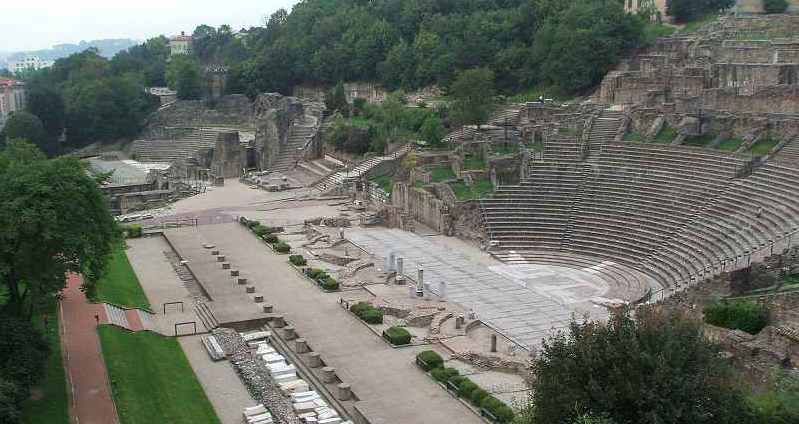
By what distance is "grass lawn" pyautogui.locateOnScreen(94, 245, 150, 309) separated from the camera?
3784 centimetres

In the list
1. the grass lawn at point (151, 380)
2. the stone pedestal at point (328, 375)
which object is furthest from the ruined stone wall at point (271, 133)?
the stone pedestal at point (328, 375)

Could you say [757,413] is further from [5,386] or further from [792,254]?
[5,386]

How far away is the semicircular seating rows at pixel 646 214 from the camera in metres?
36.5

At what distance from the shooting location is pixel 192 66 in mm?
99438

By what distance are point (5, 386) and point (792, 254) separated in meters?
25.3

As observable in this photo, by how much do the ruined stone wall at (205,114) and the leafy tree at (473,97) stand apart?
1464 inches

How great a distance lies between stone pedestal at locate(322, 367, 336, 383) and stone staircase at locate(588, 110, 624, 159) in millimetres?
25086

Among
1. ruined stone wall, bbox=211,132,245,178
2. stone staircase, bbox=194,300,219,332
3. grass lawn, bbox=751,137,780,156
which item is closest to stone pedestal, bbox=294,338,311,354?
stone staircase, bbox=194,300,219,332

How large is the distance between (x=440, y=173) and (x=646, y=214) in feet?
48.3

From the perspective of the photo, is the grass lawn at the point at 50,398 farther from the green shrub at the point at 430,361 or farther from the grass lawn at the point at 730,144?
the grass lawn at the point at 730,144

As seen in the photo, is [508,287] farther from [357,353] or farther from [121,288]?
[121,288]

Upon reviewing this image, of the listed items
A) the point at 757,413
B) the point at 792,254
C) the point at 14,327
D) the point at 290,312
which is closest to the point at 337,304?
the point at 290,312

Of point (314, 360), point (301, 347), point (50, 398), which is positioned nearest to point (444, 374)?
point (314, 360)

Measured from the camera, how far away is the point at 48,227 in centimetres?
2702
